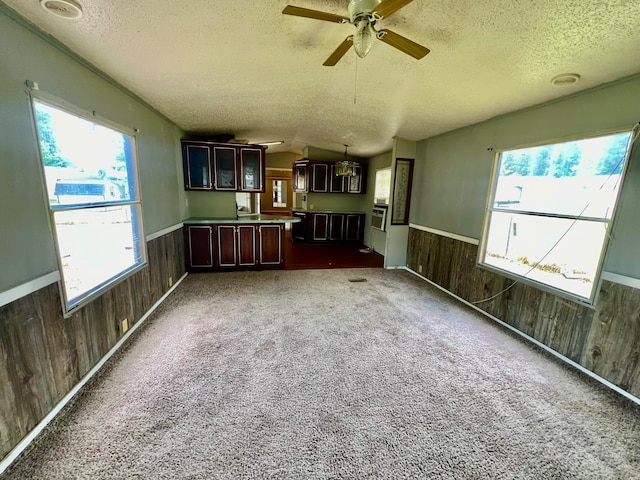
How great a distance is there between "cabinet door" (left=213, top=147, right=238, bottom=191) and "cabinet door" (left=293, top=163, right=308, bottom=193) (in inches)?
99.9

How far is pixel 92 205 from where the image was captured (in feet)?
6.67

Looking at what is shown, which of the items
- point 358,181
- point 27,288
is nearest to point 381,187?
point 358,181

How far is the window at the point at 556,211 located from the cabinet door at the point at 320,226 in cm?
431

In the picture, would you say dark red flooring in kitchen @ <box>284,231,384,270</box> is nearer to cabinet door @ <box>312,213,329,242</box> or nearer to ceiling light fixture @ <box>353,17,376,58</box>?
cabinet door @ <box>312,213,329,242</box>

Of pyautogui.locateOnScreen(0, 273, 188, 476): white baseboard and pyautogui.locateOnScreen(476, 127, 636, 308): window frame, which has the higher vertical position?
pyautogui.locateOnScreen(476, 127, 636, 308): window frame

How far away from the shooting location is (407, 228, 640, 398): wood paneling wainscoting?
6.39 feet

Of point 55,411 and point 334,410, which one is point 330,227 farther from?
point 55,411

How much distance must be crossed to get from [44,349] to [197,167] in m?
3.51

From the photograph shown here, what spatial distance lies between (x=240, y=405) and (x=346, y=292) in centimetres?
229

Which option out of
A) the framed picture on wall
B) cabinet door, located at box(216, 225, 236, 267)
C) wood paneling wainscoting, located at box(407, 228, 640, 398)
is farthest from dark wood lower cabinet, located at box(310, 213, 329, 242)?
wood paneling wainscoting, located at box(407, 228, 640, 398)

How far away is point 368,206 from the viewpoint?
6.99 m

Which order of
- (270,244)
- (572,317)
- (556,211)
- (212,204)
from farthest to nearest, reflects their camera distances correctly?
(212,204), (270,244), (556,211), (572,317)

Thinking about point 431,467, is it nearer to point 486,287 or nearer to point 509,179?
point 486,287

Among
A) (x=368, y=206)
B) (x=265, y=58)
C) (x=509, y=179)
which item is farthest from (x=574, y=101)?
(x=368, y=206)
